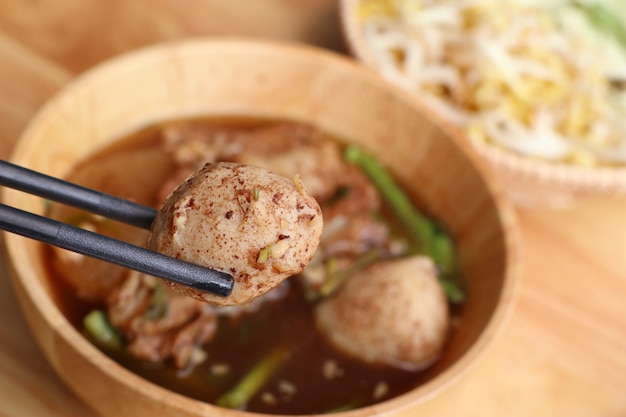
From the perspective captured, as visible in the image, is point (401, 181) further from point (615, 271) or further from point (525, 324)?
point (615, 271)

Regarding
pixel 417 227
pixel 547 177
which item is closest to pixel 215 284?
pixel 417 227

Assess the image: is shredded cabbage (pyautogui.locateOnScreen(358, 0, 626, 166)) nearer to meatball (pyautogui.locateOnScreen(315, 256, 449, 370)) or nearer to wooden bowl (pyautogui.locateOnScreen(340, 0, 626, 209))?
wooden bowl (pyautogui.locateOnScreen(340, 0, 626, 209))

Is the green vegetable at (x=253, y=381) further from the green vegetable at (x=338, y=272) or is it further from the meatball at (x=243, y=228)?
the meatball at (x=243, y=228)

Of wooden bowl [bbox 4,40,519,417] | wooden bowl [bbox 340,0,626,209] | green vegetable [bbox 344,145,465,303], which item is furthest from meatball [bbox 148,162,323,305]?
wooden bowl [bbox 340,0,626,209]

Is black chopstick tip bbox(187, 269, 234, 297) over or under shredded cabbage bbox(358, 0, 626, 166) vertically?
over

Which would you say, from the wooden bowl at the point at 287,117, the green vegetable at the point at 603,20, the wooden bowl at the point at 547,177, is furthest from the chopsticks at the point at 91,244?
the green vegetable at the point at 603,20

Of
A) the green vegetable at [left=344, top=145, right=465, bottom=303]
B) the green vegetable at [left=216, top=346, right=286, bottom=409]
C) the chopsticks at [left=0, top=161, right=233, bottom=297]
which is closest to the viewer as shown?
the chopsticks at [left=0, top=161, right=233, bottom=297]

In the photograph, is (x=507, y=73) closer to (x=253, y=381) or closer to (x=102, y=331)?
(x=253, y=381)
